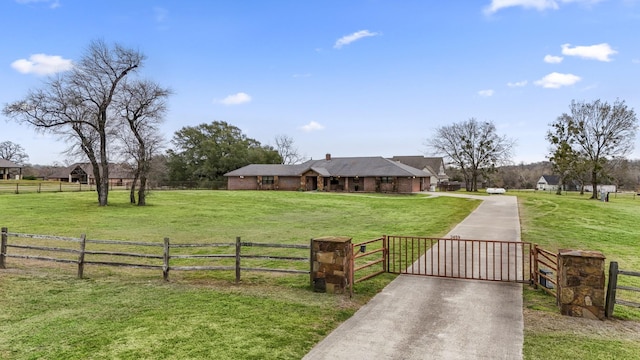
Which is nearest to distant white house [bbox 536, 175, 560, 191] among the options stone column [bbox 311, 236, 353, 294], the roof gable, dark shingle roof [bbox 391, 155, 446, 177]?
dark shingle roof [bbox 391, 155, 446, 177]

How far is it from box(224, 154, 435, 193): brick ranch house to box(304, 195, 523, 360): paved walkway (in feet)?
133

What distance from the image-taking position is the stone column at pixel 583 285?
754 centimetres

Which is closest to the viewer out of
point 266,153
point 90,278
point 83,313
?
point 83,313

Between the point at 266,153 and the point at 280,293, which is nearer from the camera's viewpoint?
the point at 280,293

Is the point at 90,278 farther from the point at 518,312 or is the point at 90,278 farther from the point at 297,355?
the point at 518,312

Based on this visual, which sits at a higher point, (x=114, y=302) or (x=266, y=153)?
(x=266, y=153)

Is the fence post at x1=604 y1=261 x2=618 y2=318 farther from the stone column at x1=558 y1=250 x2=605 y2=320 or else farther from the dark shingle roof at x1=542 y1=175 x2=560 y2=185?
the dark shingle roof at x1=542 y1=175 x2=560 y2=185

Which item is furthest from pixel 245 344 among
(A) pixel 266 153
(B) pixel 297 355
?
(A) pixel 266 153

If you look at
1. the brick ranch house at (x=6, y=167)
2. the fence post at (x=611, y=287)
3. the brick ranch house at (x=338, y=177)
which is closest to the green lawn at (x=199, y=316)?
the fence post at (x=611, y=287)

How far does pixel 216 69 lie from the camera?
102 feet

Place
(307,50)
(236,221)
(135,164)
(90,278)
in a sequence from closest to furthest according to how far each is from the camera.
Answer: (90,278), (236,221), (307,50), (135,164)

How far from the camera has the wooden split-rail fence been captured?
10109 millimetres

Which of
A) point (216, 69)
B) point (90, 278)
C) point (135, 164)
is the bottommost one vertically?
point (90, 278)

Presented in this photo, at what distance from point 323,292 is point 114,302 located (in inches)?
190
